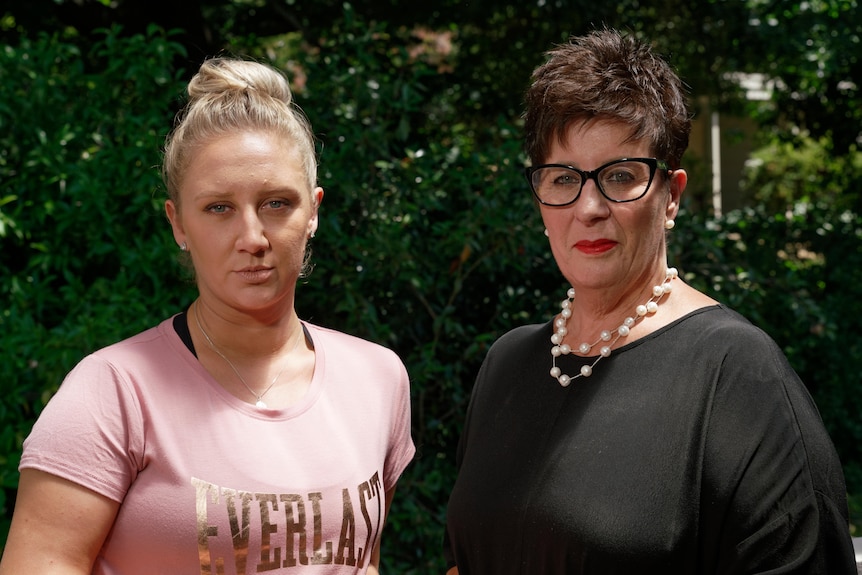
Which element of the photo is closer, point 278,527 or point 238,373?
point 278,527

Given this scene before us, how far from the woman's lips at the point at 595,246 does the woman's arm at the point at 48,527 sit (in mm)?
1224

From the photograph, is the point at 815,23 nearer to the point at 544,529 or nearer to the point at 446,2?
the point at 446,2

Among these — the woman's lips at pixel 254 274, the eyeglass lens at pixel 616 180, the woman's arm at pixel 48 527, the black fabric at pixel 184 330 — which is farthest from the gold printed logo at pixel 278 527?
the eyeglass lens at pixel 616 180

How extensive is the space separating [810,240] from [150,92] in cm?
511

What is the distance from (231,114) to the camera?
91.7 inches

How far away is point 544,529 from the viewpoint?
221 cm

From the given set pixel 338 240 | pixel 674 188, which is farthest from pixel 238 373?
pixel 338 240

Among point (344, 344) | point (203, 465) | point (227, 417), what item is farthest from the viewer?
point (344, 344)

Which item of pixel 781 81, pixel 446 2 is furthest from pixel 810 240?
pixel 446 2

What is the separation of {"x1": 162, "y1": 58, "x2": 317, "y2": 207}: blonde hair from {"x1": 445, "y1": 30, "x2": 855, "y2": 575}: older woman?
0.59 m

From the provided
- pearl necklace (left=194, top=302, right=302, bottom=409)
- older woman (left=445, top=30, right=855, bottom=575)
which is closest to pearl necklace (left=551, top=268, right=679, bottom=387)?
older woman (left=445, top=30, right=855, bottom=575)

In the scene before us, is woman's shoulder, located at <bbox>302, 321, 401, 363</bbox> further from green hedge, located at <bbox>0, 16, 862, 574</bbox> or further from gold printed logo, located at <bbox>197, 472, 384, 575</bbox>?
green hedge, located at <bbox>0, 16, 862, 574</bbox>

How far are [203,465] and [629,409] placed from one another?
3.14 ft

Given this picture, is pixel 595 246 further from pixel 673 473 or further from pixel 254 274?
pixel 254 274
